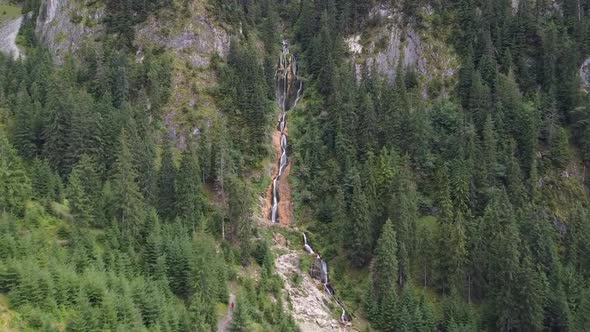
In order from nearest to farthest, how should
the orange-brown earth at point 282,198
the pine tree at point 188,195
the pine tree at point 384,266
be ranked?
the pine tree at point 384,266, the pine tree at point 188,195, the orange-brown earth at point 282,198

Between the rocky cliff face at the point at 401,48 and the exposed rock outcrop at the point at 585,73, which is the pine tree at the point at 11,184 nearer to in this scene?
the rocky cliff face at the point at 401,48

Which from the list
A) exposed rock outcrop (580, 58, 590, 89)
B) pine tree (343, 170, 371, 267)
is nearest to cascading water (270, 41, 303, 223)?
pine tree (343, 170, 371, 267)

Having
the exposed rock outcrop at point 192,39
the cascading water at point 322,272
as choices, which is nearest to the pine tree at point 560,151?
the cascading water at point 322,272

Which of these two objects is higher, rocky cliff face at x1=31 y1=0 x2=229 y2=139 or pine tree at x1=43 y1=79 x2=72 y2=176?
rocky cliff face at x1=31 y1=0 x2=229 y2=139

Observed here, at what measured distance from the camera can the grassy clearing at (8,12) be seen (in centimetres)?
15812

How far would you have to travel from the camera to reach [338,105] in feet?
352

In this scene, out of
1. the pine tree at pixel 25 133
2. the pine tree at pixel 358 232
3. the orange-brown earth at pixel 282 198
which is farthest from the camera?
the orange-brown earth at pixel 282 198

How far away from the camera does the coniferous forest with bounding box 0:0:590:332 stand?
66000 mm

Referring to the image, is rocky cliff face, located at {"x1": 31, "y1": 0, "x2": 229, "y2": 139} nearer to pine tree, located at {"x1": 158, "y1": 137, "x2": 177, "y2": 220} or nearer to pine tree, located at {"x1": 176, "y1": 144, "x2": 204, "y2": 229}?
→ pine tree, located at {"x1": 158, "y1": 137, "x2": 177, "y2": 220}

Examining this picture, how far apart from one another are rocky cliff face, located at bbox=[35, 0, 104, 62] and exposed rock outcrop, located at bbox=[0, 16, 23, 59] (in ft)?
23.0

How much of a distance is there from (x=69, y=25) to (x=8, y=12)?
47.9 metres

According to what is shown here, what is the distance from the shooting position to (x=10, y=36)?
14425cm

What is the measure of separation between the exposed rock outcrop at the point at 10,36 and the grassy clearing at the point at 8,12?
4.42 m

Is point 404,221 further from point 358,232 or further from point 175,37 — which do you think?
point 175,37
